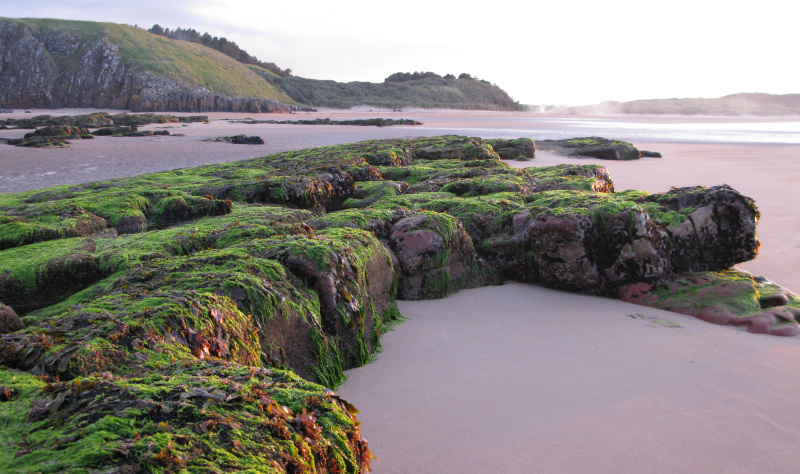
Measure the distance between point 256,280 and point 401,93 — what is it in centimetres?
7087

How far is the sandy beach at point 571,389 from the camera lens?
2.29 metres

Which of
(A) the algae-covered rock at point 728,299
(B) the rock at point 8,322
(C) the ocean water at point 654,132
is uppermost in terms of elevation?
(C) the ocean water at point 654,132

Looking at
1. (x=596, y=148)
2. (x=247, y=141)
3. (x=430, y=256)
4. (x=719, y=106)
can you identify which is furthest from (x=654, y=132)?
(x=719, y=106)

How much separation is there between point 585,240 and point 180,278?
132 inches

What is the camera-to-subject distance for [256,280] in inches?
105

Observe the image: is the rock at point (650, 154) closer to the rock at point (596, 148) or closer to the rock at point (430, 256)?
the rock at point (596, 148)

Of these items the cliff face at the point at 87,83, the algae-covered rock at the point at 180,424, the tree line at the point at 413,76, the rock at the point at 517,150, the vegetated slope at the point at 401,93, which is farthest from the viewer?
the tree line at the point at 413,76

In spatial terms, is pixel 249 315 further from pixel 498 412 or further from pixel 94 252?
pixel 94 252

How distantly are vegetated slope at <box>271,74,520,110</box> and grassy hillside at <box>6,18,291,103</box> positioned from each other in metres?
6.22

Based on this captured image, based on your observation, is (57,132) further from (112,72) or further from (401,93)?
(401,93)

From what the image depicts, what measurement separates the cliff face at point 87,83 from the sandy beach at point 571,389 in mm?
43850

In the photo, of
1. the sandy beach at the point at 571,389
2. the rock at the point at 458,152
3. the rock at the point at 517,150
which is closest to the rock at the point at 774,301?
the sandy beach at the point at 571,389

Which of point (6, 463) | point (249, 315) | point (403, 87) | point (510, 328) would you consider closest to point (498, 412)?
point (510, 328)

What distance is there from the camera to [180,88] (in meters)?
45.2
